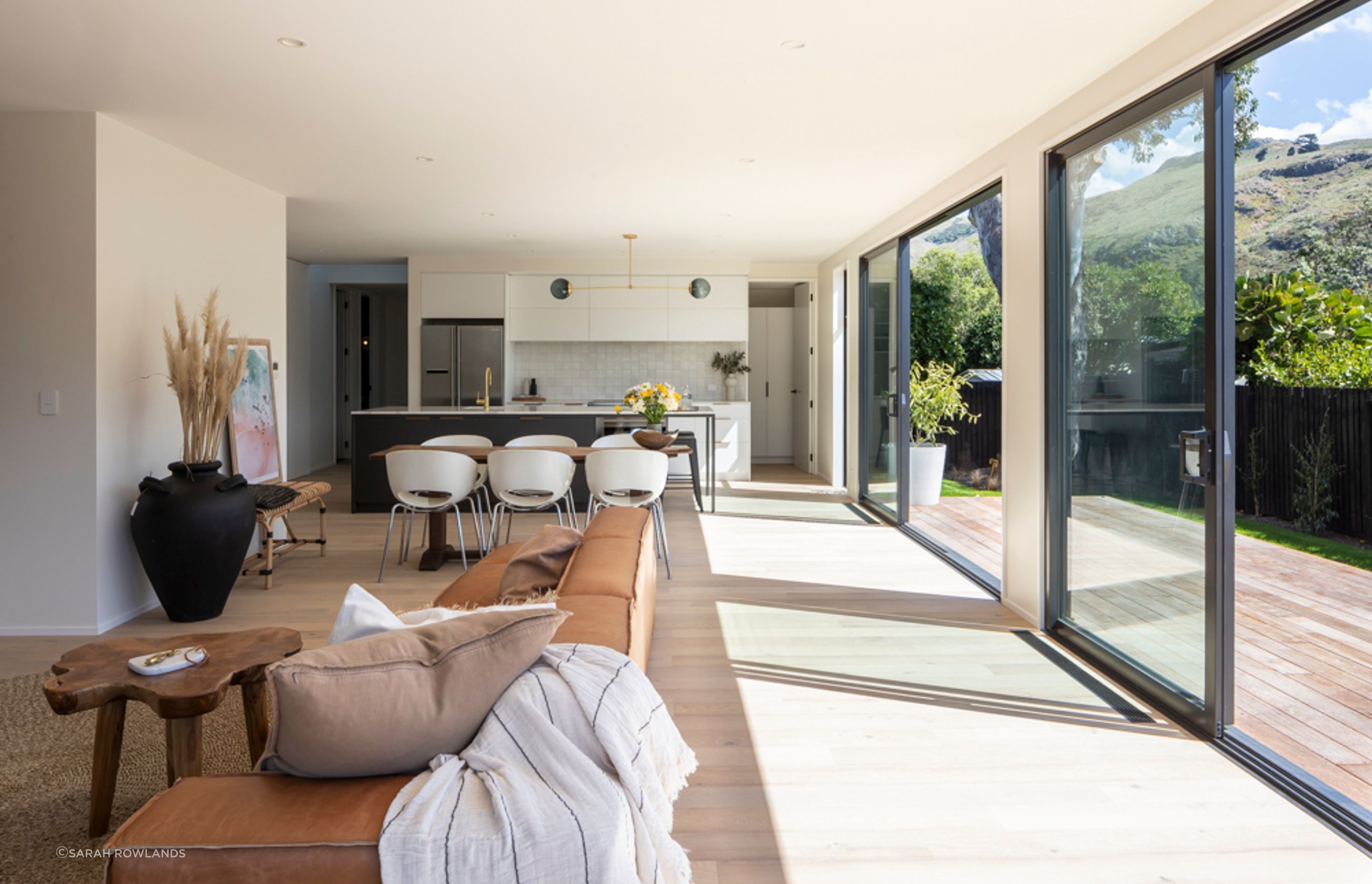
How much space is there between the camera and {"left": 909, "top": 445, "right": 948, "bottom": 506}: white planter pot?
8555 mm

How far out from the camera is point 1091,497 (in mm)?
3902

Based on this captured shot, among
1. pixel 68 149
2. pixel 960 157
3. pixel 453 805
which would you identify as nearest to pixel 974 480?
pixel 960 157

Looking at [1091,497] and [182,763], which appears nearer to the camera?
[182,763]

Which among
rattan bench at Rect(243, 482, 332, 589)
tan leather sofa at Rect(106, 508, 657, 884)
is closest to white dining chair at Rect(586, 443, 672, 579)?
rattan bench at Rect(243, 482, 332, 589)

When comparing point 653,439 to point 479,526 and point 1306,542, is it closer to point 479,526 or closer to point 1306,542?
point 479,526

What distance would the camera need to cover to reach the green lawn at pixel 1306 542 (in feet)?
19.1

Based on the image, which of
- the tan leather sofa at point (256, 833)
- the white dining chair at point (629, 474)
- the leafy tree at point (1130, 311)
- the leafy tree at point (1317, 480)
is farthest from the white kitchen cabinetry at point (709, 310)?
the tan leather sofa at point (256, 833)

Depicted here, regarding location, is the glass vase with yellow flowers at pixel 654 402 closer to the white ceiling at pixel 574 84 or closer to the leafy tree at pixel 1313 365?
the white ceiling at pixel 574 84

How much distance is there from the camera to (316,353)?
A: 10.8m

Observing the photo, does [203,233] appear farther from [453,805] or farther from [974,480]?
[974,480]

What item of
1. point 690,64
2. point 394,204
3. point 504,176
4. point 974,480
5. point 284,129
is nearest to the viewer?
point 690,64

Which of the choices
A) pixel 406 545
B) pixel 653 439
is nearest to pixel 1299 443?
pixel 653 439

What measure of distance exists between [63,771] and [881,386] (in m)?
6.54

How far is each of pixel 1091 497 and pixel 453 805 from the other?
3.37m
